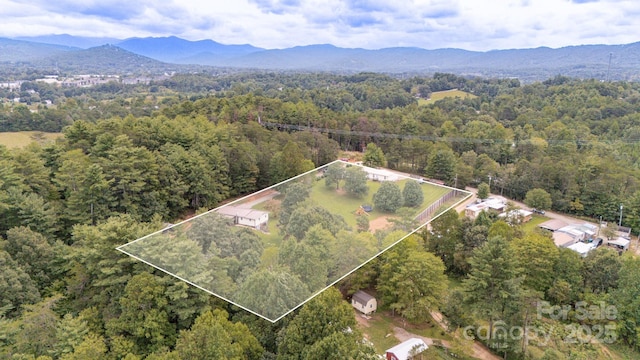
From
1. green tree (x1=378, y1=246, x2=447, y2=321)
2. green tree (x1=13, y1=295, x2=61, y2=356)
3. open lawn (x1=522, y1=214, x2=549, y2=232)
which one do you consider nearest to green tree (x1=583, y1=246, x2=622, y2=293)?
green tree (x1=378, y1=246, x2=447, y2=321)

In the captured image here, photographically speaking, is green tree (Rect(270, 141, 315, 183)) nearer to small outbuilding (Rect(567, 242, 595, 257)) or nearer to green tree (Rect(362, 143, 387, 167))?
green tree (Rect(362, 143, 387, 167))

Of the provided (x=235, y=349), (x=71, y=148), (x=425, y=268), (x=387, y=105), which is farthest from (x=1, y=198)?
(x=387, y=105)

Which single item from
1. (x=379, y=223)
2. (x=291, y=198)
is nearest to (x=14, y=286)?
(x=291, y=198)

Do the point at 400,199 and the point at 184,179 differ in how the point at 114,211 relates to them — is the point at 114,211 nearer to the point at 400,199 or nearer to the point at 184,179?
the point at 184,179

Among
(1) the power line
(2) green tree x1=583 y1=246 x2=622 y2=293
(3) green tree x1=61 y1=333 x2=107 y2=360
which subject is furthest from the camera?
(1) the power line

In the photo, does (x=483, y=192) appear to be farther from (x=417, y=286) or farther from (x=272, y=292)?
(x=272, y=292)
